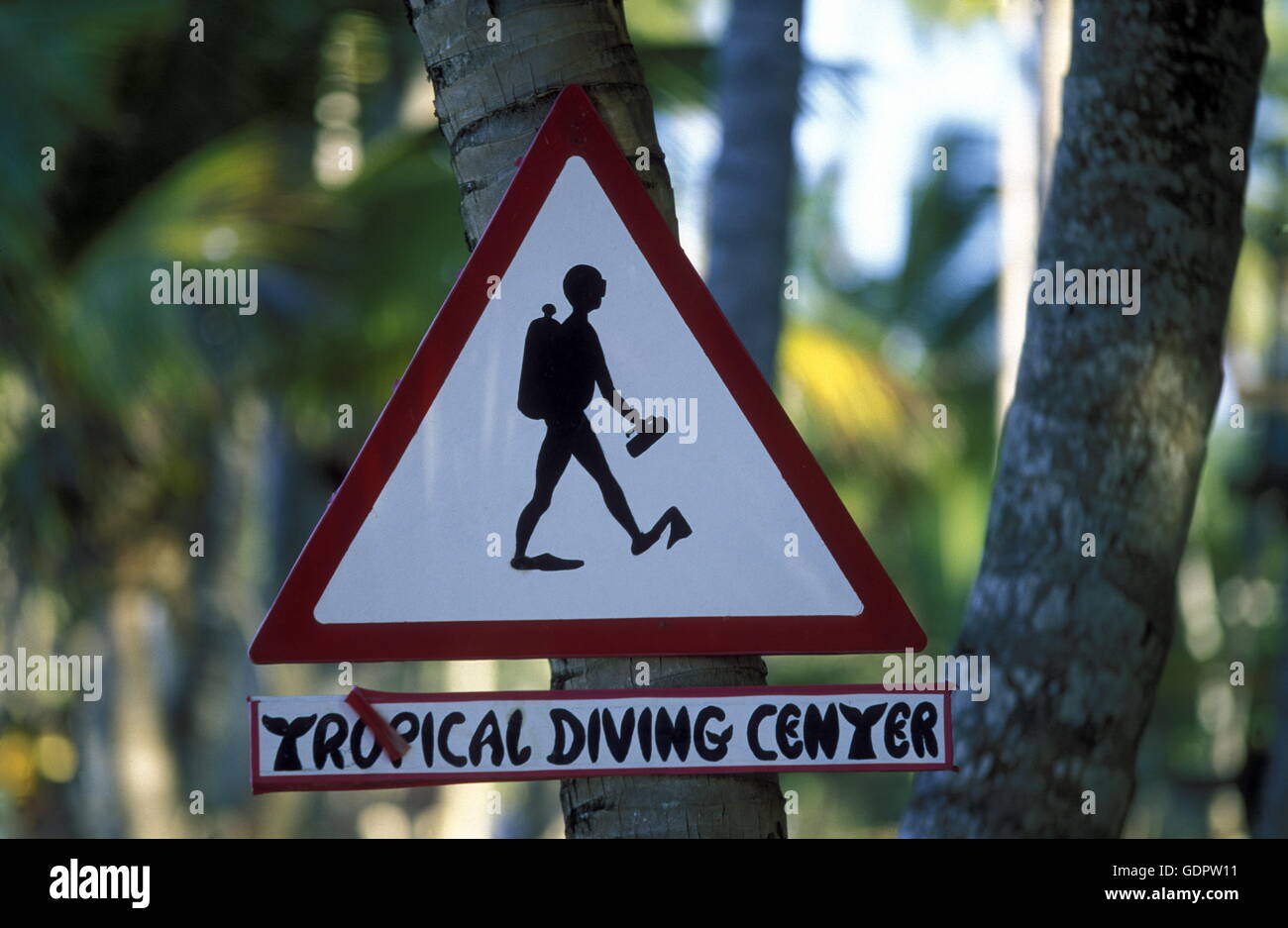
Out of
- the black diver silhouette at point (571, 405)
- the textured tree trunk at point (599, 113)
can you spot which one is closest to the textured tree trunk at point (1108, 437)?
the textured tree trunk at point (599, 113)

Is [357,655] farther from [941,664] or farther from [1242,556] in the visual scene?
[1242,556]

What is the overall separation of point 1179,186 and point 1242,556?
19529 millimetres

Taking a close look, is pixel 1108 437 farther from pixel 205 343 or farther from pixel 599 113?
pixel 205 343

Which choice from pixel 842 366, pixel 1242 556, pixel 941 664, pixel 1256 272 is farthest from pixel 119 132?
pixel 1256 272

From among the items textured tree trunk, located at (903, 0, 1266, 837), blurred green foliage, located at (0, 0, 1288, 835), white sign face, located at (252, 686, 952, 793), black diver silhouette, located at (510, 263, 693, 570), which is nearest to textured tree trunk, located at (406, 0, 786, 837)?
white sign face, located at (252, 686, 952, 793)

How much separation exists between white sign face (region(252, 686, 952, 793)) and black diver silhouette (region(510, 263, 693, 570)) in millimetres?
208

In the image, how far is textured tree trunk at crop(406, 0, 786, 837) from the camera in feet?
6.11

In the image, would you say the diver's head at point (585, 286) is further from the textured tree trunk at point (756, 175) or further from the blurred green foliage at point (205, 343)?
the blurred green foliage at point (205, 343)

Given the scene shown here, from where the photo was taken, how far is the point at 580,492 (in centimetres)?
183

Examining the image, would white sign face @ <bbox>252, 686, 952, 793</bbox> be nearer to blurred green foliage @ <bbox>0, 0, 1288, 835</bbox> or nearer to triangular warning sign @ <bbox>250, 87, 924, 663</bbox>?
triangular warning sign @ <bbox>250, 87, 924, 663</bbox>

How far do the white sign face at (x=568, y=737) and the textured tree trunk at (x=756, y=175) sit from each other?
10.5ft

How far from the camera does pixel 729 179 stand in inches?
200

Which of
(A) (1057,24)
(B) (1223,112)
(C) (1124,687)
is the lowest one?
(C) (1124,687)

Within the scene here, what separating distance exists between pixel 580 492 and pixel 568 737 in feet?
1.08
